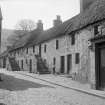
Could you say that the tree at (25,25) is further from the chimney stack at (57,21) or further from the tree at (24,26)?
the chimney stack at (57,21)

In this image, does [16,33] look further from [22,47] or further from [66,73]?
[66,73]

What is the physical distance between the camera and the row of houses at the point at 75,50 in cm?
1403

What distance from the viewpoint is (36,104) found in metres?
9.20

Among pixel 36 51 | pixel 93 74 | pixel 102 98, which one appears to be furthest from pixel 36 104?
pixel 36 51

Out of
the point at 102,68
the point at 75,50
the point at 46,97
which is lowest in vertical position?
the point at 46,97

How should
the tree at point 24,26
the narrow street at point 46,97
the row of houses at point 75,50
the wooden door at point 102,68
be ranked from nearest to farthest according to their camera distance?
the narrow street at point 46,97 → the wooden door at point 102,68 → the row of houses at point 75,50 → the tree at point 24,26

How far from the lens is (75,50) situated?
21938mm

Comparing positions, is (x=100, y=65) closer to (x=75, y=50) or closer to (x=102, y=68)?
(x=102, y=68)

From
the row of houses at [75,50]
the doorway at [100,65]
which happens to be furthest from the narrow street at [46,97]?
the row of houses at [75,50]

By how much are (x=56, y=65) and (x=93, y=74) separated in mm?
14047

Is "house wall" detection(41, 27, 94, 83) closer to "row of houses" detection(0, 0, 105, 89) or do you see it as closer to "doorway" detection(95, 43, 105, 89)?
"row of houses" detection(0, 0, 105, 89)

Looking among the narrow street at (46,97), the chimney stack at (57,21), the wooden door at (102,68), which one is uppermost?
the chimney stack at (57,21)

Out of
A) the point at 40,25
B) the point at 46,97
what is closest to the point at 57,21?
the point at 40,25

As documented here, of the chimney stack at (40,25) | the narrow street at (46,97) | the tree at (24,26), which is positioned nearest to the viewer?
the narrow street at (46,97)
